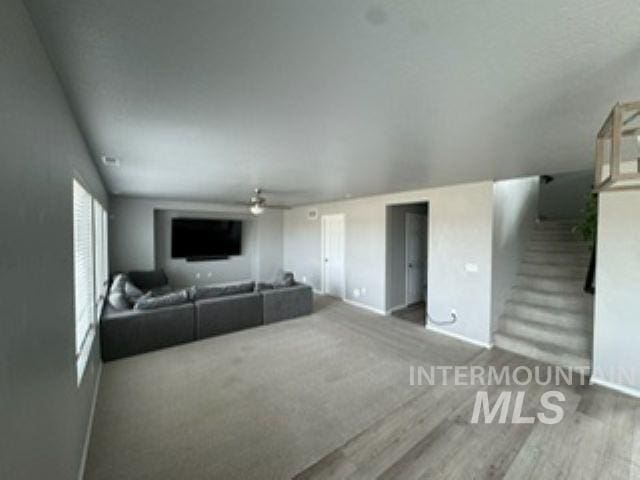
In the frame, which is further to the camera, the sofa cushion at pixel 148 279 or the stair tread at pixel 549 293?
the sofa cushion at pixel 148 279

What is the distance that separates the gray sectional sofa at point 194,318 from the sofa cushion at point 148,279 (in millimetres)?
1994

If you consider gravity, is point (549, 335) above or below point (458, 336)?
above

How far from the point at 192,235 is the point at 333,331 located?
4565mm

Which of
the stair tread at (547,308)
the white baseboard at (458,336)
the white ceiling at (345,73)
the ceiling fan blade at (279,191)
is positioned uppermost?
the ceiling fan blade at (279,191)

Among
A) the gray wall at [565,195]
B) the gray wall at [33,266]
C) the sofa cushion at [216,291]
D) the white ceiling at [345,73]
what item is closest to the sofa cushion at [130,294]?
the sofa cushion at [216,291]

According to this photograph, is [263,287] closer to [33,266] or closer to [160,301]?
[160,301]

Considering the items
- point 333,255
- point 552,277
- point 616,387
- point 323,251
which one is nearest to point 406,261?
point 333,255

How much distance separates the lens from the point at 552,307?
158 inches

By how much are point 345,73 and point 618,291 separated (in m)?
3.56

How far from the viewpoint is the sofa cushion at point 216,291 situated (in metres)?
4.20

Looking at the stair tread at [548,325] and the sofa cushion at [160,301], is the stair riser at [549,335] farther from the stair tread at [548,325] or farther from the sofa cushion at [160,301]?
the sofa cushion at [160,301]

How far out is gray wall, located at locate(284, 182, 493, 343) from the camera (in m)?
4.00

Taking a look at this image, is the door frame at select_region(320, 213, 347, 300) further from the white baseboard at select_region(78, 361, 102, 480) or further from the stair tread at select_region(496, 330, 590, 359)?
the white baseboard at select_region(78, 361, 102, 480)

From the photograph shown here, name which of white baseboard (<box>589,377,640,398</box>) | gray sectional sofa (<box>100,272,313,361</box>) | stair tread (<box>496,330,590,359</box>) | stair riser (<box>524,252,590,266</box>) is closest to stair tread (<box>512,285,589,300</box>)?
stair riser (<box>524,252,590,266</box>)
